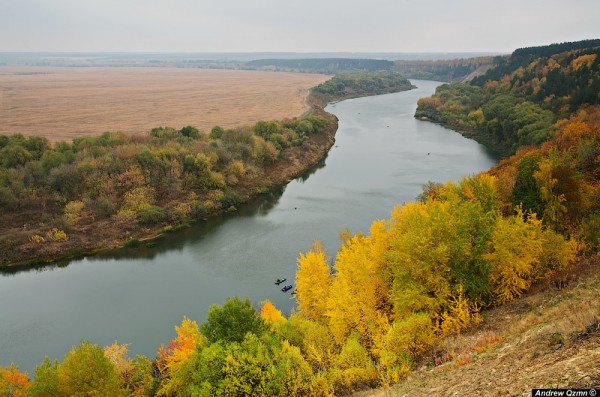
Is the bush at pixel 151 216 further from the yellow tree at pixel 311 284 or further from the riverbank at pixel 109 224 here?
the yellow tree at pixel 311 284

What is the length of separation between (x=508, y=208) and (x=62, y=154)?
48.7 m

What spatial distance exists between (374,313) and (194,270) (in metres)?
20.3

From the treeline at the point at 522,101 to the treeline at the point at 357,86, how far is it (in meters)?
41.7

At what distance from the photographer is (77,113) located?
297 feet

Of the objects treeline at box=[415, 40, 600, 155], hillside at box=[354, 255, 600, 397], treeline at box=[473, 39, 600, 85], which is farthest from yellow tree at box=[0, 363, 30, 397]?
treeline at box=[473, 39, 600, 85]

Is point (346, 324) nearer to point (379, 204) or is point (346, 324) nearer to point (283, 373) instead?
point (283, 373)

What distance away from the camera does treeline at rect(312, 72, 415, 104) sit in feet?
475

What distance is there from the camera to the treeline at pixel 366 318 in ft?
49.1

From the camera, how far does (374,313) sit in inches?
737

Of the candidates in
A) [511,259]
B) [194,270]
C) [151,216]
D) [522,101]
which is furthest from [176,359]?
[522,101]

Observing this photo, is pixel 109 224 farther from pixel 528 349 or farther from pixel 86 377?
pixel 528 349

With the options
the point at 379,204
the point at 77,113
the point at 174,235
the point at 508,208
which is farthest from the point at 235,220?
the point at 77,113

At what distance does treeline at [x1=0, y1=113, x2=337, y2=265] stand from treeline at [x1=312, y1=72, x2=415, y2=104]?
79643 millimetres

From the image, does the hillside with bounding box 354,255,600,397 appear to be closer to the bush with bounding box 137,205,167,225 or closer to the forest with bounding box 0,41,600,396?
the forest with bounding box 0,41,600,396
